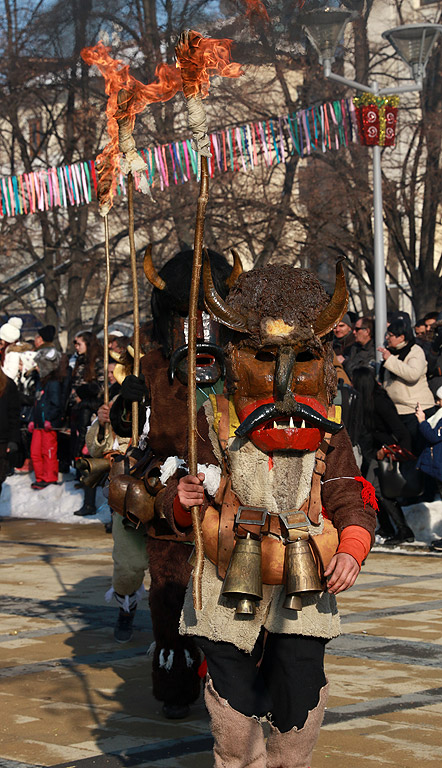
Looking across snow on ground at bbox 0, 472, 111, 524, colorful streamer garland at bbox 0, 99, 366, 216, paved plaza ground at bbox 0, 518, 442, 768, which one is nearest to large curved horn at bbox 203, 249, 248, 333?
paved plaza ground at bbox 0, 518, 442, 768

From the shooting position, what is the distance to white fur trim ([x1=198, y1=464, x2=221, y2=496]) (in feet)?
12.8

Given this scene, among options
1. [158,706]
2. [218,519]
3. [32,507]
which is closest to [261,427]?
[218,519]

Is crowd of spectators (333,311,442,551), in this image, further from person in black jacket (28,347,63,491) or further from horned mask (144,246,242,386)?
person in black jacket (28,347,63,491)

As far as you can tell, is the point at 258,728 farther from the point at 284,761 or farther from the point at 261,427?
the point at 261,427

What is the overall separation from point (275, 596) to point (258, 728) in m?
0.41

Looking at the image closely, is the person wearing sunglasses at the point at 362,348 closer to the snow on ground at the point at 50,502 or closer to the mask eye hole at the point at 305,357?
the snow on ground at the point at 50,502

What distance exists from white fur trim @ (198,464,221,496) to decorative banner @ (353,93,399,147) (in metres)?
12.9

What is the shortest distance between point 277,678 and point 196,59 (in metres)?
1.99

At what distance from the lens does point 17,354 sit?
17.6m

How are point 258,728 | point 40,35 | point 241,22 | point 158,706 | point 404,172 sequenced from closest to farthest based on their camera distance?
point 258,728 → point 158,706 → point 241,22 → point 40,35 → point 404,172

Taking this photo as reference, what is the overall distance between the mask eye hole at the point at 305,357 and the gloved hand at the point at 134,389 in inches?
78.5

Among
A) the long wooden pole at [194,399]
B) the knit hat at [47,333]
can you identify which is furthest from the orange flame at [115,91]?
the knit hat at [47,333]

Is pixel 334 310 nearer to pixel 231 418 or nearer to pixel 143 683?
pixel 231 418

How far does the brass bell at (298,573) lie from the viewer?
3.68m
